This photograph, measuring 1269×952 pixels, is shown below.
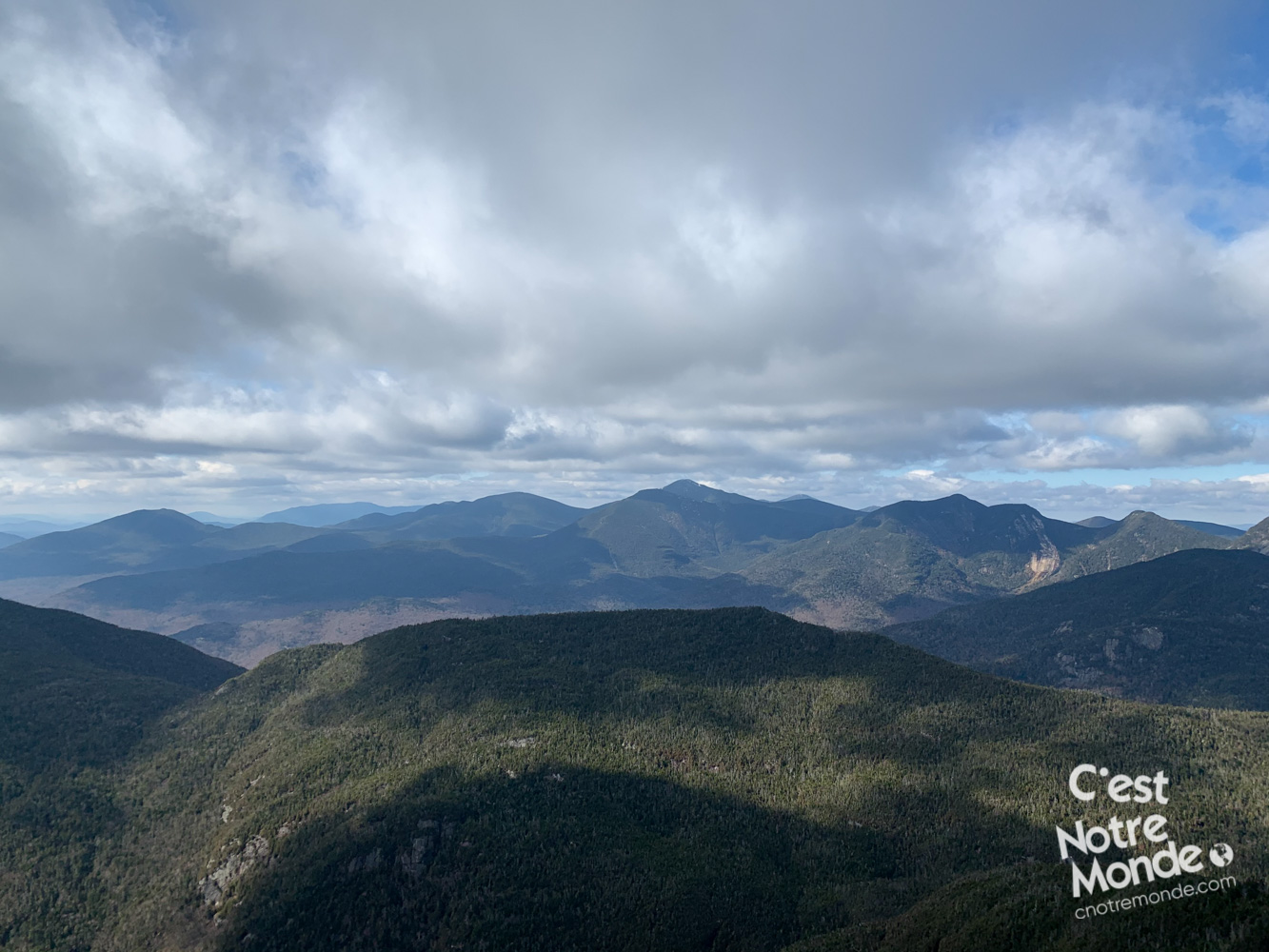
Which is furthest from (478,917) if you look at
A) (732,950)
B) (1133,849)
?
(1133,849)

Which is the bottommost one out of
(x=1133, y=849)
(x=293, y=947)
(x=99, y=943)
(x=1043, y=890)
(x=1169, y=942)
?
(x=99, y=943)

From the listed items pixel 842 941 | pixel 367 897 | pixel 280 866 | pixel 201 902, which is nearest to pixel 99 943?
pixel 201 902

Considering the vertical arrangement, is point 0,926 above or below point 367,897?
below

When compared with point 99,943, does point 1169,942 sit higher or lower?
higher

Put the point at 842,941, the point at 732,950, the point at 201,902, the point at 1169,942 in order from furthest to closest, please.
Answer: the point at 201,902
the point at 732,950
the point at 842,941
the point at 1169,942

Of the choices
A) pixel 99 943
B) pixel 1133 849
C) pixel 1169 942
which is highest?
pixel 1169 942

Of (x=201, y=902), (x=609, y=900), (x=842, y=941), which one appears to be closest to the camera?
(x=842, y=941)

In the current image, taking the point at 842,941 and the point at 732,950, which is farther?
the point at 732,950

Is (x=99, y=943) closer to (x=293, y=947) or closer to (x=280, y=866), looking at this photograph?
(x=280, y=866)

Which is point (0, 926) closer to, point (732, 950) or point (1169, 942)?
point (732, 950)
